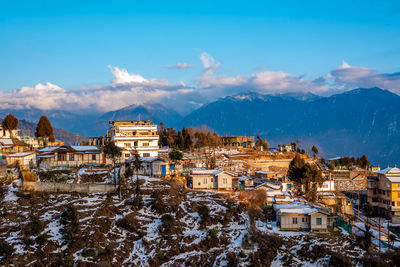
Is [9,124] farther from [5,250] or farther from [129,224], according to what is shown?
[129,224]

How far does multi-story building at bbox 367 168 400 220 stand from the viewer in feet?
186

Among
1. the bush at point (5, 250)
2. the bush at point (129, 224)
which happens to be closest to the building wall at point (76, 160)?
Result: the bush at point (129, 224)

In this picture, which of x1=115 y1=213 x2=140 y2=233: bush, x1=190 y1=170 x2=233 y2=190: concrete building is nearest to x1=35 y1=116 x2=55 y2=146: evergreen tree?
x1=190 y1=170 x2=233 y2=190: concrete building

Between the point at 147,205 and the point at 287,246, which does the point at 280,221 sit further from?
the point at 147,205

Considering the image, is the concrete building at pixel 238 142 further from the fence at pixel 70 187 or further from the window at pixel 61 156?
the fence at pixel 70 187

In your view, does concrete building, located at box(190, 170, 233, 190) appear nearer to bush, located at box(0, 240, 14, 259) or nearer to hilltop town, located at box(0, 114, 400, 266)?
hilltop town, located at box(0, 114, 400, 266)

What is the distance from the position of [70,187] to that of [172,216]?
14.0 m

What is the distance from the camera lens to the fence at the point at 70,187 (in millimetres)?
45156

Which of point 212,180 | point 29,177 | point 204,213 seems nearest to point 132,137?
point 212,180

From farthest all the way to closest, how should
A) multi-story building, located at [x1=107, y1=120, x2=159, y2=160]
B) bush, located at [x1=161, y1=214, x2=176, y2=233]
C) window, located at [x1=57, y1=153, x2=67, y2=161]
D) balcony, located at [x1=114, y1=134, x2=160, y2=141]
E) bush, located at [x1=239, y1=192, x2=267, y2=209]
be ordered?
balcony, located at [x1=114, y1=134, x2=160, y2=141]
multi-story building, located at [x1=107, y1=120, x2=159, y2=160]
window, located at [x1=57, y1=153, x2=67, y2=161]
bush, located at [x1=239, y1=192, x2=267, y2=209]
bush, located at [x1=161, y1=214, x2=176, y2=233]

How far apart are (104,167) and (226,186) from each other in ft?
58.3

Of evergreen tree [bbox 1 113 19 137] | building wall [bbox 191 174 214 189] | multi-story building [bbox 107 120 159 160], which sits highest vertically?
evergreen tree [bbox 1 113 19 137]

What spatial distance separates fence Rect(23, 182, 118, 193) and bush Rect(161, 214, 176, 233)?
367 inches

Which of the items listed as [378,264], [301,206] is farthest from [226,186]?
[378,264]
